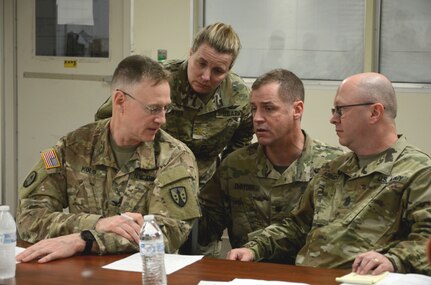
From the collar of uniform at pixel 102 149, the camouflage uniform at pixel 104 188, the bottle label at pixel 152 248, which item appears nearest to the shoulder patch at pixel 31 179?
the camouflage uniform at pixel 104 188

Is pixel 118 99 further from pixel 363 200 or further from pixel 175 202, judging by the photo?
pixel 363 200

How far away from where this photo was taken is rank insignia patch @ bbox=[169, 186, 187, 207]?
9.70 ft

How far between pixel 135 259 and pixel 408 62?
3.60 m

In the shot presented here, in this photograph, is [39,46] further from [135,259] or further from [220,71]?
[135,259]

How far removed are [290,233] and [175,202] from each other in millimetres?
484

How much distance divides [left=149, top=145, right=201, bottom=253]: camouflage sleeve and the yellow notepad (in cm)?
77

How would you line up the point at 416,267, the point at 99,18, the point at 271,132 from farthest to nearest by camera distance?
the point at 99,18
the point at 271,132
the point at 416,267

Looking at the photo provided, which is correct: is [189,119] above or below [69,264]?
above

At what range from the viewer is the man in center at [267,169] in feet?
10.8

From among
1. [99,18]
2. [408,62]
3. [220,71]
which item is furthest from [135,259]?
[99,18]

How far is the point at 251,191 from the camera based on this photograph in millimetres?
3365

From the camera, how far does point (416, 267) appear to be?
253 cm

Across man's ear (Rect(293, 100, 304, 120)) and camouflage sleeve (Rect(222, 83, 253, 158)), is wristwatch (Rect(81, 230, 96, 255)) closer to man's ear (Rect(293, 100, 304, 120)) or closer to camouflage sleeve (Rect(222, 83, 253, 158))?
man's ear (Rect(293, 100, 304, 120))

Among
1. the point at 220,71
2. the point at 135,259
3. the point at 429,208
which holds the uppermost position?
the point at 220,71
